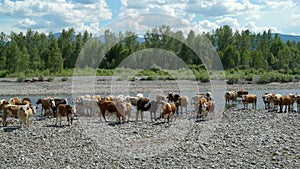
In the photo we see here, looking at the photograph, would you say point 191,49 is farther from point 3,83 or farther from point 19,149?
point 19,149

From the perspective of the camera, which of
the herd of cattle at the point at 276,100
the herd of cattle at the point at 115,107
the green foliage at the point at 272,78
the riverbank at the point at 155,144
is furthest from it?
the green foliage at the point at 272,78

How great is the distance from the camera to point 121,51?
67562 mm

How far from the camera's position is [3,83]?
182ft

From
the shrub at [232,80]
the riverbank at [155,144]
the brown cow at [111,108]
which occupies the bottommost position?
the riverbank at [155,144]

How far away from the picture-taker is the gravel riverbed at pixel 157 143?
1262 cm

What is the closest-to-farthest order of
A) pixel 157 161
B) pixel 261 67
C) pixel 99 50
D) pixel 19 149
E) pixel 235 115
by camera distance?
pixel 157 161 → pixel 19 149 → pixel 235 115 → pixel 99 50 → pixel 261 67

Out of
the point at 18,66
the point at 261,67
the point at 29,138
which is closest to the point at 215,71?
the point at 261,67

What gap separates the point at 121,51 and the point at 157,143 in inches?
2086

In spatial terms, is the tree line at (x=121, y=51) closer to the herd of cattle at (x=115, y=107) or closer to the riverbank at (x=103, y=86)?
the riverbank at (x=103, y=86)

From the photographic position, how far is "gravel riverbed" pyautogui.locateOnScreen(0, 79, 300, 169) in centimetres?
1262

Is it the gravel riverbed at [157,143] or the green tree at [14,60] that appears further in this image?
the green tree at [14,60]

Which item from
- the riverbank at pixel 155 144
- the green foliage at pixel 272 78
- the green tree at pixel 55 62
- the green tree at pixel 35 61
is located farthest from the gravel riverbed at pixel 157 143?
the green tree at pixel 35 61

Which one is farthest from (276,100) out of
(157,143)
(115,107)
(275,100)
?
(157,143)

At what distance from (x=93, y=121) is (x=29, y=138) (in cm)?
485
